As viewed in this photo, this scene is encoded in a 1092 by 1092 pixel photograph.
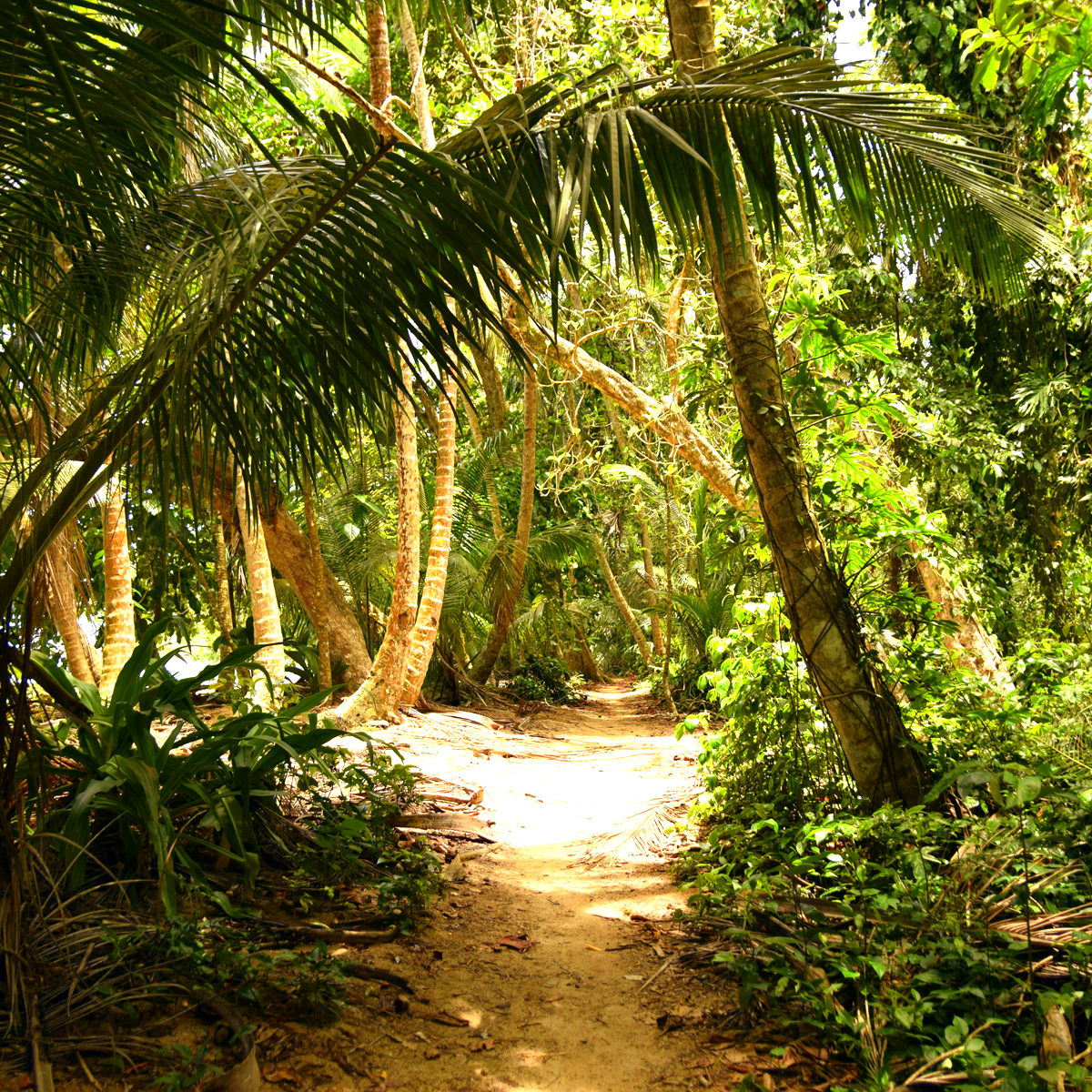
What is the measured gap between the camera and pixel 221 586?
32.3 feet

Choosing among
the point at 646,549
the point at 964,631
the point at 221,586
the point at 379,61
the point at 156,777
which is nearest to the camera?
the point at 156,777

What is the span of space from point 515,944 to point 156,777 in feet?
4.87

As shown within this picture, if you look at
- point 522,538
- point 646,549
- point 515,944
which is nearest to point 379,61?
point 522,538

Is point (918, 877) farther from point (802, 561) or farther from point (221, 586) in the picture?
point (221, 586)

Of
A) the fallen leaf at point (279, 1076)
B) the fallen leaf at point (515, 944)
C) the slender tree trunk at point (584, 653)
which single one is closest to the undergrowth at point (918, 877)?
the fallen leaf at point (515, 944)

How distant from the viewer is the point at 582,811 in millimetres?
5570

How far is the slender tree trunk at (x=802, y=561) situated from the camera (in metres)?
3.60

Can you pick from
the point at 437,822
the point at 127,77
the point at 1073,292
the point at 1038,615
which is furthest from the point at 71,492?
the point at 1038,615

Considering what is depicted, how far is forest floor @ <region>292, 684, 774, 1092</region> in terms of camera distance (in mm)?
2371

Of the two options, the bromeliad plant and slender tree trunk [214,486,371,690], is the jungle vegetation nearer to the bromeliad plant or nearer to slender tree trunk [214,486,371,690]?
the bromeliad plant

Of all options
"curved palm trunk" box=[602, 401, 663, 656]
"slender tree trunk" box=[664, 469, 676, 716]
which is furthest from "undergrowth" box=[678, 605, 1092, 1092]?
"curved palm trunk" box=[602, 401, 663, 656]

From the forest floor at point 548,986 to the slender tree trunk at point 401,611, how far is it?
1850mm

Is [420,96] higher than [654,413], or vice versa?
[420,96]

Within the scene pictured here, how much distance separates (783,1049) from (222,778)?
2123mm
